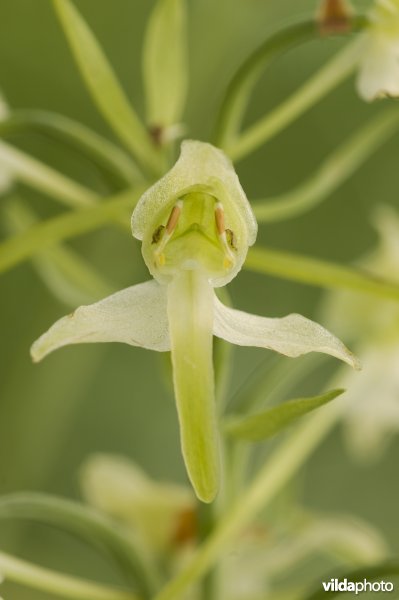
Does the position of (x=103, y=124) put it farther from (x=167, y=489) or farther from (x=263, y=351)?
(x=167, y=489)

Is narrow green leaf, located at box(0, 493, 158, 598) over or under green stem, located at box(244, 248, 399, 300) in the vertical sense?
under

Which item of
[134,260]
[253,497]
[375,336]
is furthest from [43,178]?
[134,260]

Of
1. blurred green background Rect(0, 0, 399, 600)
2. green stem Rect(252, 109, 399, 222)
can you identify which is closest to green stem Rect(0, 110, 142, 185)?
green stem Rect(252, 109, 399, 222)

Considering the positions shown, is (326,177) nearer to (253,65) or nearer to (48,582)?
(253,65)

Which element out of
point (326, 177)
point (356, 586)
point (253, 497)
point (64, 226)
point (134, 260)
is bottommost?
point (356, 586)

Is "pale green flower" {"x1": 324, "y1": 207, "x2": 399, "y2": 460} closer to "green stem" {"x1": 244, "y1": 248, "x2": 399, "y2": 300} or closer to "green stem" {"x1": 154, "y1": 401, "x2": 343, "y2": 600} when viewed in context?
"green stem" {"x1": 154, "y1": 401, "x2": 343, "y2": 600}

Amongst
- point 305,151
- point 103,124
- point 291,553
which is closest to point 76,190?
point 291,553

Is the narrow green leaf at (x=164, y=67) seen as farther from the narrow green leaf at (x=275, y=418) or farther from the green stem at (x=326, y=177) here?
the narrow green leaf at (x=275, y=418)
